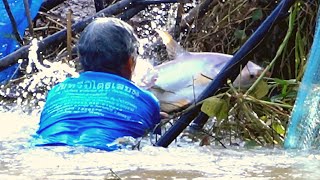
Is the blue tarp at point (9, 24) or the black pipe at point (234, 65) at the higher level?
the blue tarp at point (9, 24)

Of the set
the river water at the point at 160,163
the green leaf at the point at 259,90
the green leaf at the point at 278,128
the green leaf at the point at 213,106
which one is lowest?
the river water at the point at 160,163

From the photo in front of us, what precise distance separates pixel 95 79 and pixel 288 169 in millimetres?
1322

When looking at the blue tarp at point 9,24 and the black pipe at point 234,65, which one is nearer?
the black pipe at point 234,65

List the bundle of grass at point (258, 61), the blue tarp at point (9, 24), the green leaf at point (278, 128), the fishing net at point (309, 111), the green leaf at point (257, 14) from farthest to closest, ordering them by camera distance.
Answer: the blue tarp at point (9, 24) → the green leaf at point (257, 14) → the green leaf at point (278, 128) → the bundle of grass at point (258, 61) → the fishing net at point (309, 111)

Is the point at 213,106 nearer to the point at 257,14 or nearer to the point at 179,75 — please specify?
the point at 179,75

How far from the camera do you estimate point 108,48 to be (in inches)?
132

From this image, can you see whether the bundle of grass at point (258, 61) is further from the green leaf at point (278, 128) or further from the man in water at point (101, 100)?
the man in water at point (101, 100)

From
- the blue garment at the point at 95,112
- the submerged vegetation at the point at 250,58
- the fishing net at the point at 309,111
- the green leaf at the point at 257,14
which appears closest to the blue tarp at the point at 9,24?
the submerged vegetation at the point at 250,58

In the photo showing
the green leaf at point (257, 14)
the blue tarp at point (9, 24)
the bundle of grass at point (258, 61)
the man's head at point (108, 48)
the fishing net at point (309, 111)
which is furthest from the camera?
the blue tarp at point (9, 24)

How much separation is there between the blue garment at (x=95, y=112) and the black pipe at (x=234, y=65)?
0.33 m

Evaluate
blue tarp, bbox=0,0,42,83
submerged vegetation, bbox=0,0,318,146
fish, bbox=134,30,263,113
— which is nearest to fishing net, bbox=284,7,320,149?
submerged vegetation, bbox=0,0,318,146

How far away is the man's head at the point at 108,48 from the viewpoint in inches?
132

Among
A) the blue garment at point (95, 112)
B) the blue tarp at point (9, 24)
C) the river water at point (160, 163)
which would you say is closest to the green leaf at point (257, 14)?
the blue garment at point (95, 112)

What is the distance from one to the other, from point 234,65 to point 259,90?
340 mm
